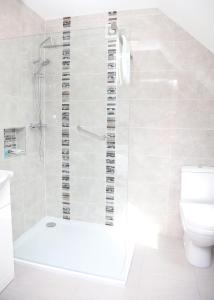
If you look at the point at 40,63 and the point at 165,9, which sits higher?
the point at 165,9

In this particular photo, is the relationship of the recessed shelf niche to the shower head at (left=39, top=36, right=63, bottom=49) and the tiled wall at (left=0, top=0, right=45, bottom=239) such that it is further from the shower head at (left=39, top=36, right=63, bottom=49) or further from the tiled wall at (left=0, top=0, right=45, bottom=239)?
the shower head at (left=39, top=36, right=63, bottom=49)

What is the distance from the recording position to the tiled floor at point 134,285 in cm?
169

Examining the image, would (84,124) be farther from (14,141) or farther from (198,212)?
(198,212)

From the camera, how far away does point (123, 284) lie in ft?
5.86

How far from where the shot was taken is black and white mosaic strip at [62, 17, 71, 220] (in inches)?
92.5

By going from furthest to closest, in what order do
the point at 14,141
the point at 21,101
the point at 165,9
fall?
the point at 14,141, the point at 21,101, the point at 165,9

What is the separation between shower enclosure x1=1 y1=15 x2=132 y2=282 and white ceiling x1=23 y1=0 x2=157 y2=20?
157mm

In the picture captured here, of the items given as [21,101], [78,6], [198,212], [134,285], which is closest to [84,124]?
[21,101]

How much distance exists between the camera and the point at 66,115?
2.47 meters

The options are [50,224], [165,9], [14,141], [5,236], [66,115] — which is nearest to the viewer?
Result: [5,236]

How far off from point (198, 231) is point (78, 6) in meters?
2.29

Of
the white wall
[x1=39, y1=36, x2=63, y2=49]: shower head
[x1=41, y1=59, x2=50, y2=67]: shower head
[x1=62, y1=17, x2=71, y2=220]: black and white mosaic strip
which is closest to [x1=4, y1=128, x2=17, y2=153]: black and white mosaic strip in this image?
[x1=62, y1=17, x2=71, y2=220]: black and white mosaic strip

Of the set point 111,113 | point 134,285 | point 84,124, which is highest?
point 111,113

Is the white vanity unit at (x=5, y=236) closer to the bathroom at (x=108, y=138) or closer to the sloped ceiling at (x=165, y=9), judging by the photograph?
the bathroom at (x=108, y=138)
